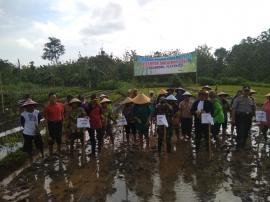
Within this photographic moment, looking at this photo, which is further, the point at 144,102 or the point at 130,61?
the point at 130,61

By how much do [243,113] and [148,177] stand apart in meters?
3.76

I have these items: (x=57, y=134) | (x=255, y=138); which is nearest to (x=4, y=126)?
(x=57, y=134)

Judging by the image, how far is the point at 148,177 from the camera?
834cm

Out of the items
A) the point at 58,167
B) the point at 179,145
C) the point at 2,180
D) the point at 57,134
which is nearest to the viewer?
the point at 2,180

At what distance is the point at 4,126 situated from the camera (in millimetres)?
17281

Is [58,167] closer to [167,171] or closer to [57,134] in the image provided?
[57,134]

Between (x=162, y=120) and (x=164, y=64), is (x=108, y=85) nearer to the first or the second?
(x=164, y=64)

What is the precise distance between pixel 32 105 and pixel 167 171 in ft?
11.6

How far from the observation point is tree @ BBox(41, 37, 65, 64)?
10893 cm

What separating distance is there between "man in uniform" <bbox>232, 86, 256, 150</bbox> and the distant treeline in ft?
115

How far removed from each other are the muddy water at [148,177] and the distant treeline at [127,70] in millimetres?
34790

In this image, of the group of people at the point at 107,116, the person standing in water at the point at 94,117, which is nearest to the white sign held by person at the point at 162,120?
the group of people at the point at 107,116

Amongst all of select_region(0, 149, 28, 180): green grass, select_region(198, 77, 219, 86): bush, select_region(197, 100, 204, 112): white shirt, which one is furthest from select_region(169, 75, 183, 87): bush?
select_region(0, 149, 28, 180): green grass

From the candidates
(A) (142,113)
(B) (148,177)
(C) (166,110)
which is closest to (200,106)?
(C) (166,110)
